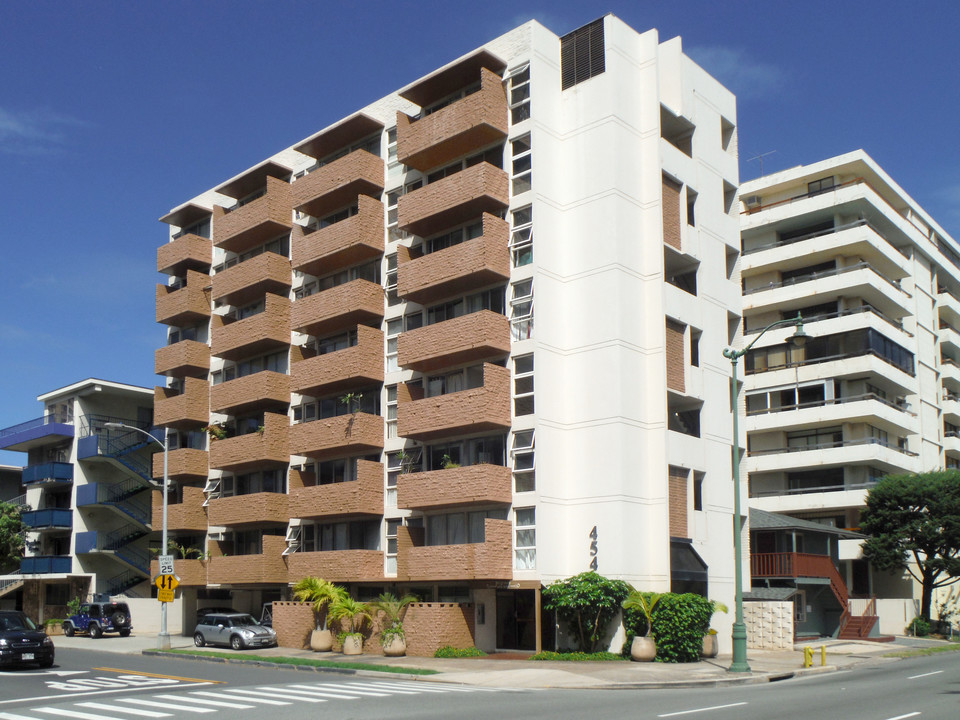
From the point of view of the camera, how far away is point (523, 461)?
36.7 metres

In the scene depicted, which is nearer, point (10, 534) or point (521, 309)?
point (521, 309)

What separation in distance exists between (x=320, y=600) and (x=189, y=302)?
70.3 ft

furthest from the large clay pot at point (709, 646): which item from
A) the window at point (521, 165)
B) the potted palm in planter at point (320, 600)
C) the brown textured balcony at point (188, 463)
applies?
the brown textured balcony at point (188, 463)

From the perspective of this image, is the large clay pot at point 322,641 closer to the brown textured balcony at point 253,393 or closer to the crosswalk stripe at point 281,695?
the brown textured balcony at point 253,393

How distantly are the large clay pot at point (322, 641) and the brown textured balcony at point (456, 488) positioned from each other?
18.9 feet

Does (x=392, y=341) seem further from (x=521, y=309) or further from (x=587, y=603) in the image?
(x=587, y=603)

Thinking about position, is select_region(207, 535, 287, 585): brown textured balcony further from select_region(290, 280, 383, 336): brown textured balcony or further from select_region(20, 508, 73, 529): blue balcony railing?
select_region(20, 508, 73, 529): blue balcony railing

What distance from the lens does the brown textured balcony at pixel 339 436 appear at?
41.3m

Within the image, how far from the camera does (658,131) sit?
126 feet

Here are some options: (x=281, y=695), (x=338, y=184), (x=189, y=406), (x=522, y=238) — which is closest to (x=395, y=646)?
(x=281, y=695)

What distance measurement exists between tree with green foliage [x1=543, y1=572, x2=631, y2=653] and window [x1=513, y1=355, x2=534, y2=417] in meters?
6.47

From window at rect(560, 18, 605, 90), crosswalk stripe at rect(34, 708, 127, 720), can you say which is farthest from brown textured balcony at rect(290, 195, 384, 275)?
crosswalk stripe at rect(34, 708, 127, 720)

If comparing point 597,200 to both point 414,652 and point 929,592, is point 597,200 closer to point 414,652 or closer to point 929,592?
point 414,652

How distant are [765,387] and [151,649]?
4059 cm
